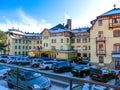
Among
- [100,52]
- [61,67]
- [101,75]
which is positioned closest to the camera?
[101,75]

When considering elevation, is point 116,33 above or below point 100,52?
above

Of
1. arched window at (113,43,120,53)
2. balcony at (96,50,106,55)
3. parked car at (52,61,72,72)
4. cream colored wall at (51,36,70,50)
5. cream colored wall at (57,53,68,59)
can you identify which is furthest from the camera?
cream colored wall at (51,36,70,50)

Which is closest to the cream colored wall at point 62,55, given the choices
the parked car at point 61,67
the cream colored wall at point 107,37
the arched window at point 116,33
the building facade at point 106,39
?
the building facade at point 106,39

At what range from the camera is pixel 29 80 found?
19.2ft

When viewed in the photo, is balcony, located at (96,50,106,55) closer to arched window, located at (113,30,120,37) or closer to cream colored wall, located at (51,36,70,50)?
arched window, located at (113,30,120,37)

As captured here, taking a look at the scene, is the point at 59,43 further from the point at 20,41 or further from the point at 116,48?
the point at 116,48

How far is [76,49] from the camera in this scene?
52062 mm

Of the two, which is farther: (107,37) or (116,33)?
(107,37)

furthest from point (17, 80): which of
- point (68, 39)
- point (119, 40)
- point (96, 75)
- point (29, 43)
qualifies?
point (29, 43)

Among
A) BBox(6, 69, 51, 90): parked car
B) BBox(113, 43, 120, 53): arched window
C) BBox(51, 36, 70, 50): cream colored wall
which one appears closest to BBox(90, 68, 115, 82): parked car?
BBox(113, 43, 120, 53): arched window

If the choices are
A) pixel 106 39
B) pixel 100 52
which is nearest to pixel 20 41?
pixel 100 52

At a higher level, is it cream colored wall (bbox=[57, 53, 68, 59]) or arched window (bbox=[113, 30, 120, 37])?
arched window (bbox=[113, 30, 120, 37])

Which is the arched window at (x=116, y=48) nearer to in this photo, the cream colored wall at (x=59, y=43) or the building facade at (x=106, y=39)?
the building facade at (x=106, y=39)

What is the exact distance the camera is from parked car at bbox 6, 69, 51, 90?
4.74 metres
